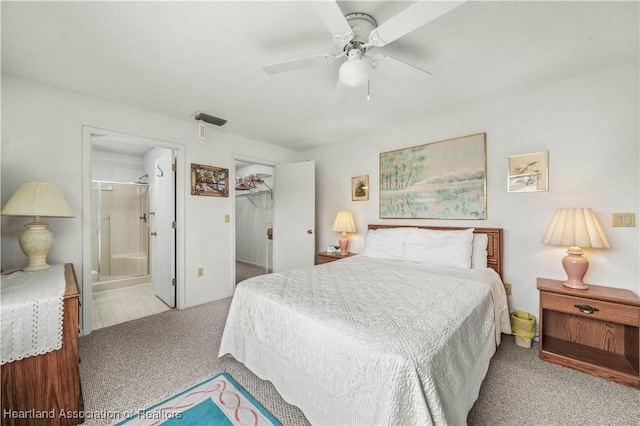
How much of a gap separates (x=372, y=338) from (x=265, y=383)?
3.53 feet

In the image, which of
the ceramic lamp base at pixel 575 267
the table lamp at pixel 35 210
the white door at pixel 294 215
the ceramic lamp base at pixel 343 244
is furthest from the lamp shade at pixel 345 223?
the table lamp at pixel 35 210

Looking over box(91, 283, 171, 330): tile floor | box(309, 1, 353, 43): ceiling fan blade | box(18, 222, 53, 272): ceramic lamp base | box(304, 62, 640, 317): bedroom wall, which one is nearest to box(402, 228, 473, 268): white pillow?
box(304, 62, 640, 317): bedroom wall

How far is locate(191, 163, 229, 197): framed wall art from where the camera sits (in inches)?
127

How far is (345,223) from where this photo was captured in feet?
12.1

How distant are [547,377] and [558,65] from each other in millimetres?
2386

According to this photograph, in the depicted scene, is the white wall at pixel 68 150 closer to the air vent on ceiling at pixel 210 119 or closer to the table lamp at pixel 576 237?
the air vent on ceiling at pixel 210 119

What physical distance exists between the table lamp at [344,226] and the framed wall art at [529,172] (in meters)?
1.88

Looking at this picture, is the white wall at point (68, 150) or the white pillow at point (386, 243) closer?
the white wall at point (68, 150)

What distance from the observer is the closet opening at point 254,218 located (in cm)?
543

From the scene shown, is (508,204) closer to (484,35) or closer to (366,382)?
(484,35)

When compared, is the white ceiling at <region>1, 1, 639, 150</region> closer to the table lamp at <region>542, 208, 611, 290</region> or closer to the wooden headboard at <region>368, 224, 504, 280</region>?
the table lamp at <region>542, 208, 611, 290</region>

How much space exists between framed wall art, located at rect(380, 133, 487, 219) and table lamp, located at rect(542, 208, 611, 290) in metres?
0.64

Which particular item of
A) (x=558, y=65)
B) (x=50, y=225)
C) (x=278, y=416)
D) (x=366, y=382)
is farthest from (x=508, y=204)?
(x=50, y=225)

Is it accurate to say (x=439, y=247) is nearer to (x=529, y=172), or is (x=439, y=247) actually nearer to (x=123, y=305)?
(x=529, y=172)
